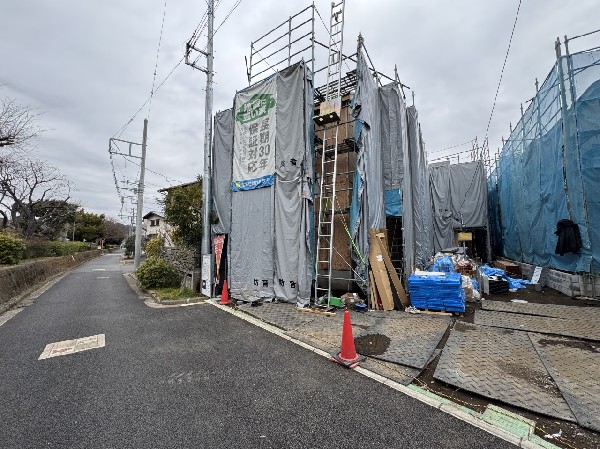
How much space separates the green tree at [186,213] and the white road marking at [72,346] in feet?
18.1

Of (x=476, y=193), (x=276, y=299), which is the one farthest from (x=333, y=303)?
(x=476, y=193)

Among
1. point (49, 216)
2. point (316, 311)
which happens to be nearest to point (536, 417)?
point (316, 311)

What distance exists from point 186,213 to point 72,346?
20.2 ft

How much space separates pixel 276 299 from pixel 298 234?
2.03 m

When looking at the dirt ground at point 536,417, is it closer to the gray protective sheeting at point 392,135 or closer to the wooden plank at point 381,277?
the wooden plank at point 381,277

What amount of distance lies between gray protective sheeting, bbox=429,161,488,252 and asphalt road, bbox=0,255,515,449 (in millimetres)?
16524

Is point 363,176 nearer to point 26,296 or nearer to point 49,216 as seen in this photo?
point 26,296

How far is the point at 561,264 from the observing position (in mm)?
8688

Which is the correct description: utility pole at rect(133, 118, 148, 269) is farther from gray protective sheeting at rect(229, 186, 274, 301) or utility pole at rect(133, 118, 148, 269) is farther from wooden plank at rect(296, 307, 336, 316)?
wooden plank at rect(296, 307, 336, 316)

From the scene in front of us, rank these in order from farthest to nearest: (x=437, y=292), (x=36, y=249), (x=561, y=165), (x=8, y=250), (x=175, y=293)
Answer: (x=36, y=249) < (x=8, y=250) < (x=175, y=293) < (x=561, y=165) < (x=437, y=292)

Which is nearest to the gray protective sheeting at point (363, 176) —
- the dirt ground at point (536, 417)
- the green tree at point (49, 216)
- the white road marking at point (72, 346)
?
the dirt ground at point (536, 417)

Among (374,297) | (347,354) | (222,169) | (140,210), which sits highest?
(222,169)

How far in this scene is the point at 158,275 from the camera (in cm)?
1052

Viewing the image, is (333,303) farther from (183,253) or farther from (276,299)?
Result: (183,253)
